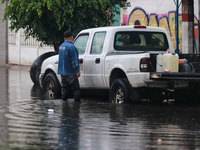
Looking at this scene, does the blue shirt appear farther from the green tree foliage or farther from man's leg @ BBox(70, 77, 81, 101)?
the green tree foliage

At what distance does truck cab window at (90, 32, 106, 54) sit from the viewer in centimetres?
1282

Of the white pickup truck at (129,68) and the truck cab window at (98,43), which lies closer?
the white pickup truck at (129,68)

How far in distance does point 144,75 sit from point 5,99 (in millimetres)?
4040

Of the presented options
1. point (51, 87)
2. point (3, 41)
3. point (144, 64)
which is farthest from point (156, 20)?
point (3, 41)

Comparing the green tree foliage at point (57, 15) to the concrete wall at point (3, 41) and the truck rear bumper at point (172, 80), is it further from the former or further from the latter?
the concrete wall at point (3, 41)

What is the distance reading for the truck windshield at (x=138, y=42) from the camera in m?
12.6

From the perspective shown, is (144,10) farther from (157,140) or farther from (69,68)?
(157,140)

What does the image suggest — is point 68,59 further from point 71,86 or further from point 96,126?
point 96,126

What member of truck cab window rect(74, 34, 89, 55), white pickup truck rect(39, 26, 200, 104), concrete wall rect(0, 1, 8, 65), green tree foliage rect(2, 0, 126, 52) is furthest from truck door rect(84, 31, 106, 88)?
concrete wall rect(0, 1, 8, 65)

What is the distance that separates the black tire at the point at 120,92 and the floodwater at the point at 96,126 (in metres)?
0.20

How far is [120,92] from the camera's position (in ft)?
39.0

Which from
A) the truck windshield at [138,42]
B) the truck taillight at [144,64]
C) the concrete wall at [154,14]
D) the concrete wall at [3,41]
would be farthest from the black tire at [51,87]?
the concrete wall at [3,41]

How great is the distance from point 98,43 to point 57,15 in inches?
267

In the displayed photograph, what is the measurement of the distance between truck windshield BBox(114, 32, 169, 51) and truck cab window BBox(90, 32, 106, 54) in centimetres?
40
